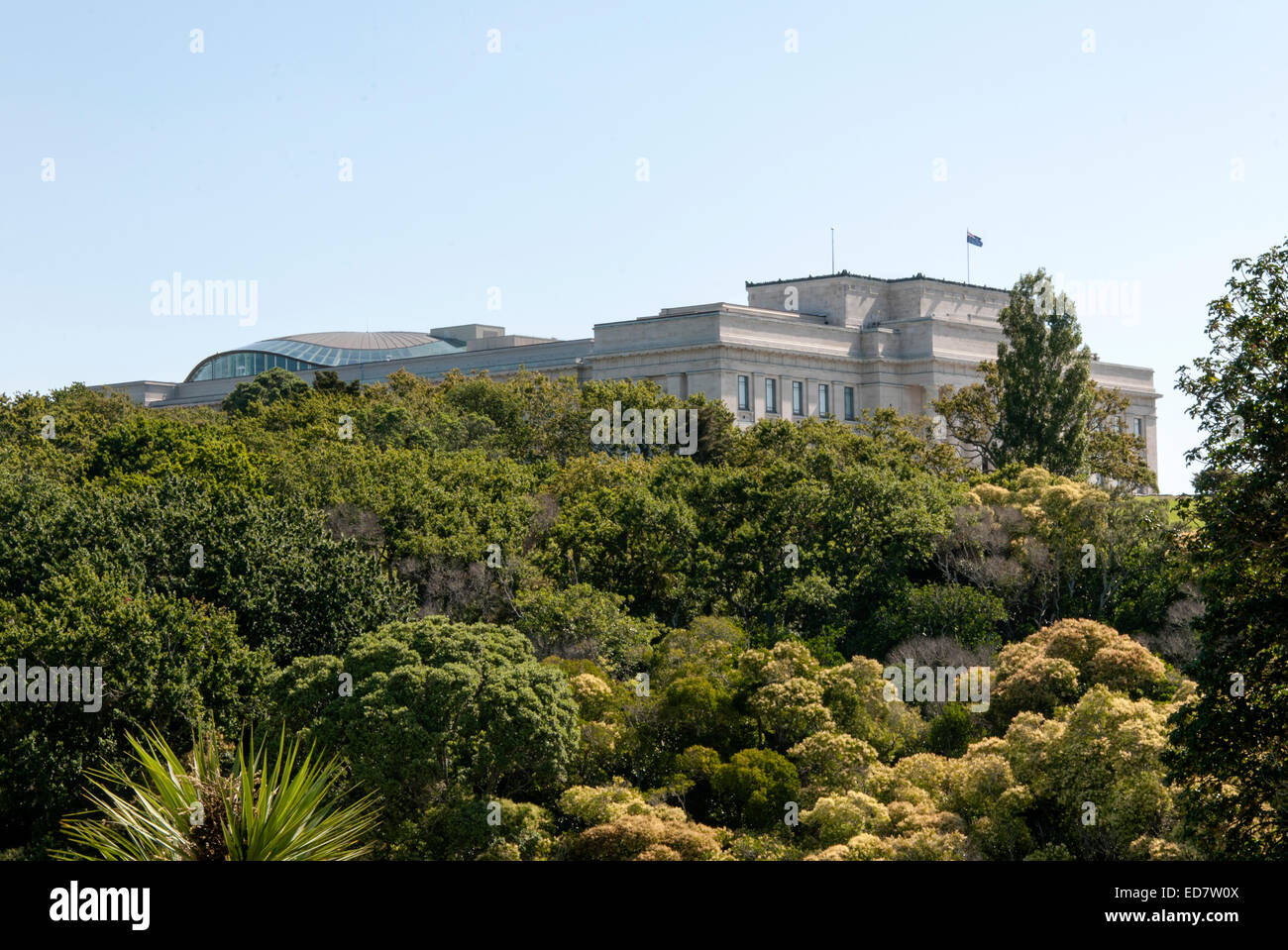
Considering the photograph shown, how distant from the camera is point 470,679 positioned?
35.4 metres

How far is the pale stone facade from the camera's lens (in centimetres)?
10744

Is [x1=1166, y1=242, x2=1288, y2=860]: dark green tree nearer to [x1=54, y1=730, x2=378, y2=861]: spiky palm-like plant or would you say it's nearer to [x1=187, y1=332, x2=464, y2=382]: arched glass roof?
[x1=54, y1=730, x2=378, y2=861]: spiky palm-like plant

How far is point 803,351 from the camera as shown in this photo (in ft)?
363

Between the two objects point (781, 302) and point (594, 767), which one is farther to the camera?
point (781, 302)

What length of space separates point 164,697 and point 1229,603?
967 inches

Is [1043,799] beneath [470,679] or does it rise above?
beneath

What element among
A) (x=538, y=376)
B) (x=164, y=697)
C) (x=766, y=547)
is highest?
(x=538, y=376)

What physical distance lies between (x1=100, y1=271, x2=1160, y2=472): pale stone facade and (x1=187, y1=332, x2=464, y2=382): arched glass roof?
12222 mm

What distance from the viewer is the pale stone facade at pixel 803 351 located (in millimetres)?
107438
